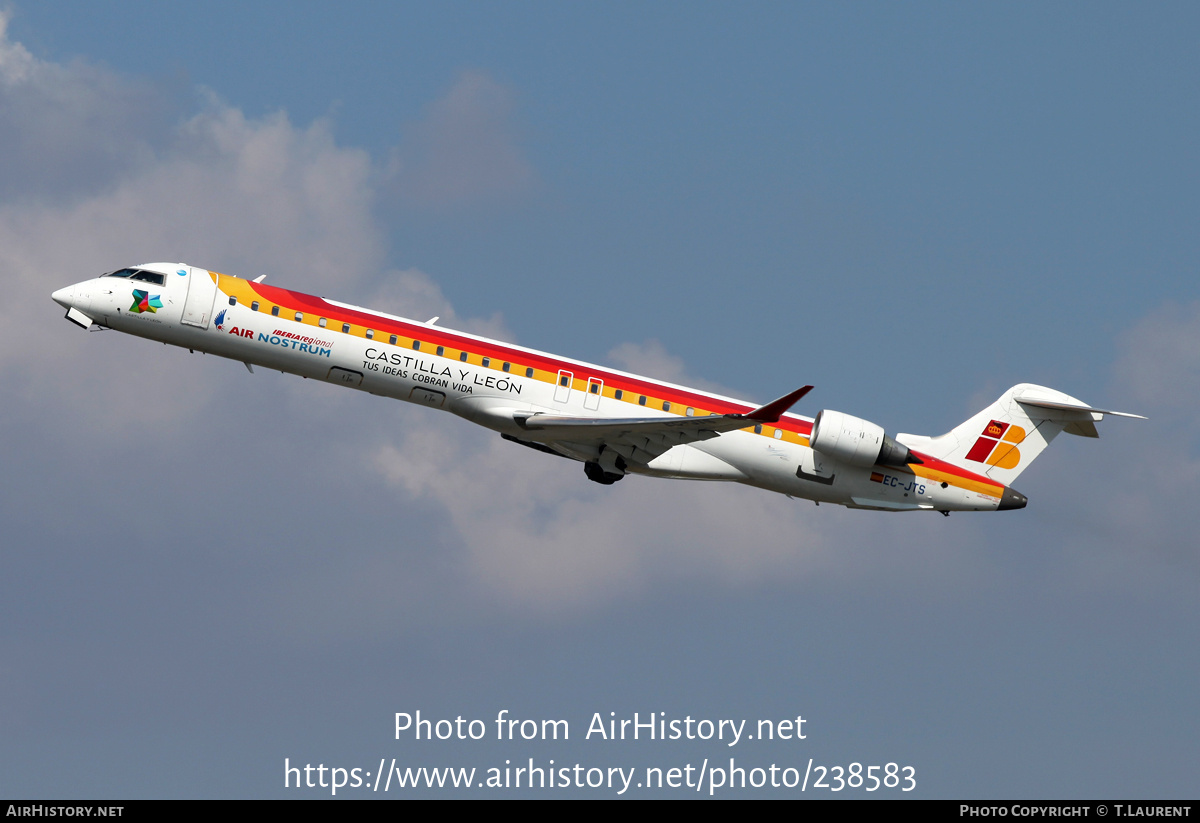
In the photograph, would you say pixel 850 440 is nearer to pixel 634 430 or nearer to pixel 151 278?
pixel 634 430

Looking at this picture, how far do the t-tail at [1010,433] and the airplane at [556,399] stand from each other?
10 cm

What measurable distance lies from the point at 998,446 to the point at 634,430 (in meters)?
12.7

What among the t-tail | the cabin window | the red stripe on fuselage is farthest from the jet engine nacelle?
the cabin window

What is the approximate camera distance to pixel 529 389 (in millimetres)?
40438

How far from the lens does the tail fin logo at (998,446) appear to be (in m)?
44.8

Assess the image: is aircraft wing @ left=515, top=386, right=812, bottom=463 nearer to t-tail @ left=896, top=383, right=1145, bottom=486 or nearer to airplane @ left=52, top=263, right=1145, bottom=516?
airplane @ left=52, top=263, right=1145, bottom=516

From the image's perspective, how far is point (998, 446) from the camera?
4484cm

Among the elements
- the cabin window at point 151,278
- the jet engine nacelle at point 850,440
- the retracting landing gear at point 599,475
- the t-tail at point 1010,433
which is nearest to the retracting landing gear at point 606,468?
the retracting landing gear at point 599,475

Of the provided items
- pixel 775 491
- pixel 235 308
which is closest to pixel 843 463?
pixel 775 491

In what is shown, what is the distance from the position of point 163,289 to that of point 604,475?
534 inches

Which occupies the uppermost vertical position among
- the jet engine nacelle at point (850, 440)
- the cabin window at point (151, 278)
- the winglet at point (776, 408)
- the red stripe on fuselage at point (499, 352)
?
the cabin window at point (151, 278)

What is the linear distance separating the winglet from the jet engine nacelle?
4.73 metres

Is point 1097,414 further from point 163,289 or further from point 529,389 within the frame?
point 163,289

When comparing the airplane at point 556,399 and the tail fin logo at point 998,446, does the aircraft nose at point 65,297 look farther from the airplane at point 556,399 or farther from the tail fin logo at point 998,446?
the tail fin logo at point 998,446
